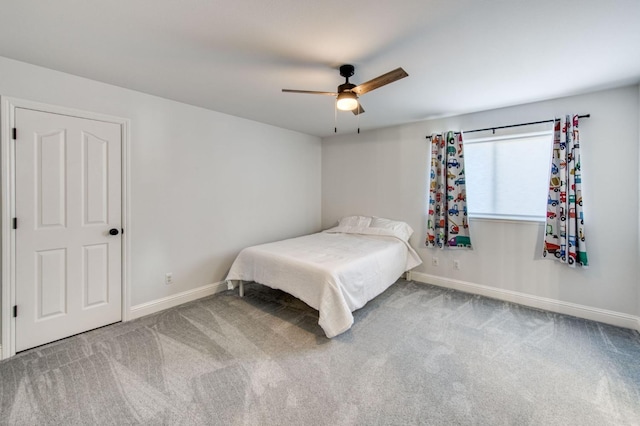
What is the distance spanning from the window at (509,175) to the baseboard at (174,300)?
3.61 metres

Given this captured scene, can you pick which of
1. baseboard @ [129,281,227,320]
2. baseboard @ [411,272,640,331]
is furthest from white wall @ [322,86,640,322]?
baseboard @ [129,281,227,320]

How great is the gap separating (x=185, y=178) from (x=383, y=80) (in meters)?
2.51

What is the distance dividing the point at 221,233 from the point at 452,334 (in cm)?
297

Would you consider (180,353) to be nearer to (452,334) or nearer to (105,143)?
(105,143)

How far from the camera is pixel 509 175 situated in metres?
3.32

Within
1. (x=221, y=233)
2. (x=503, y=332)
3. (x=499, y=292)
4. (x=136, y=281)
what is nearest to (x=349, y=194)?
(x=221, y=233)

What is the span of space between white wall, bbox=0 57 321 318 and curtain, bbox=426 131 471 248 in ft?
7.63

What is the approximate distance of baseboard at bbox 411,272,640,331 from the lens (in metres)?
2.68

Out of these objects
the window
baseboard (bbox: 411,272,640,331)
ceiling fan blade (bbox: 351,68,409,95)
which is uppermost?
ceiling fan blade (bbox: 351,68,409,95)

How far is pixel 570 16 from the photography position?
159 centimetres

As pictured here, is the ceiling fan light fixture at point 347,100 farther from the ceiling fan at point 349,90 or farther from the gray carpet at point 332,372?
the gray carpet at point 332,372

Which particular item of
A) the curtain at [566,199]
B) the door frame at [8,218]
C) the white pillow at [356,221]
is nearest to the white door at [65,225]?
the door frame at [8,218]

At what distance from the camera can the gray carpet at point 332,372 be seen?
1.60m

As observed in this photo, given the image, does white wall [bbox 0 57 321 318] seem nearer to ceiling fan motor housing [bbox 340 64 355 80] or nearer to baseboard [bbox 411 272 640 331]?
ceiling fan motor housing [bbox 340 64 355 80]
